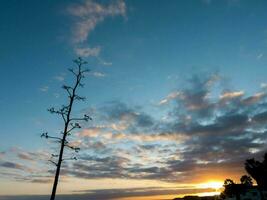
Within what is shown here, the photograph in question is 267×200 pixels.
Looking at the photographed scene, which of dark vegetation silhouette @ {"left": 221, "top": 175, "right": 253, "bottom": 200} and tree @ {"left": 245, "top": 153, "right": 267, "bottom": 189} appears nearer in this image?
tree @ {"left": 245, "top": 153, "right": 267, "bottom": 189}

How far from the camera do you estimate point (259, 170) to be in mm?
95312

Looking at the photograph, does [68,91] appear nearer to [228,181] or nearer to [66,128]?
[66,128]

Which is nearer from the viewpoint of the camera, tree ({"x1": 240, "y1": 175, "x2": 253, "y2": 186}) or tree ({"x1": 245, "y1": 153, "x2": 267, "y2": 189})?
tree ({"x1": 245, "y1": 153, "x2": 267, "y2": 189})

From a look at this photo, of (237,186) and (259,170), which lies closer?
(259,170)

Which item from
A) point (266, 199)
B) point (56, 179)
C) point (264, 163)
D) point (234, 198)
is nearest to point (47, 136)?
point (56, 179)

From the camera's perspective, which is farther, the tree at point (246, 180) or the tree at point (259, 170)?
the tree at point (246, 180)

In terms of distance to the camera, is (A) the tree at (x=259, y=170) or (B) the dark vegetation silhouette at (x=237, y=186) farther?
(B) the dark vegetation silhouette at (x=237, y=186)

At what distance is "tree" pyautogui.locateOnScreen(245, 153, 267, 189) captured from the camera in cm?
9356

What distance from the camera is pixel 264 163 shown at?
307 ft

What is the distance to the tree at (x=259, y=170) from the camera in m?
93.6

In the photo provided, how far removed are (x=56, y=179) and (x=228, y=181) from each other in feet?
333

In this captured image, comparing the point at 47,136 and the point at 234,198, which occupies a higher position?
the point at 234,198

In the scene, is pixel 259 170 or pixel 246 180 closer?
pixel 259 170

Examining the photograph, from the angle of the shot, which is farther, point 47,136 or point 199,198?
point 199,198
